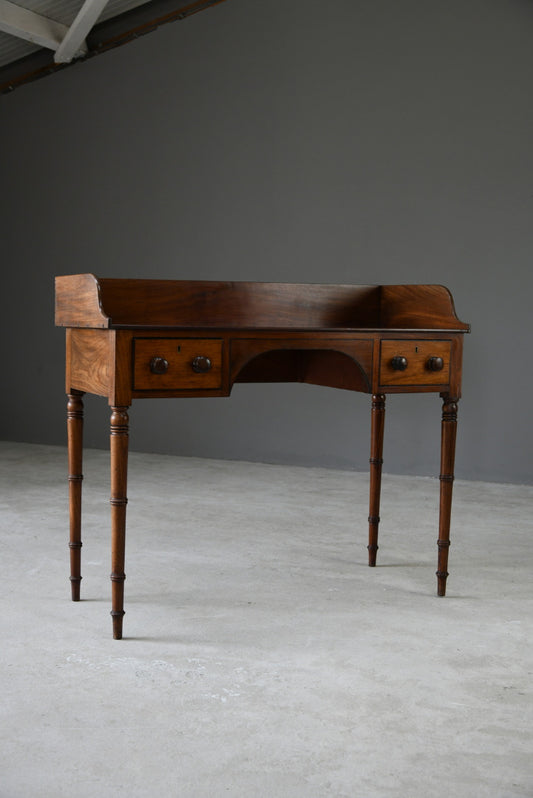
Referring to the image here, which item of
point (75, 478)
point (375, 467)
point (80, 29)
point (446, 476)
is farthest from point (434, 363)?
point (80, 29)

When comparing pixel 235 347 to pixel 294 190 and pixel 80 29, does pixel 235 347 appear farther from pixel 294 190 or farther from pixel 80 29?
pixel 80 29

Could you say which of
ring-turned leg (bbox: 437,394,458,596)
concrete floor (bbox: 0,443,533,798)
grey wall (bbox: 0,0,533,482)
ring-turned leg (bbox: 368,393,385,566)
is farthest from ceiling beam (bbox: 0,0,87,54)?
ring-turned leg (bbox: 437,394,458,596)

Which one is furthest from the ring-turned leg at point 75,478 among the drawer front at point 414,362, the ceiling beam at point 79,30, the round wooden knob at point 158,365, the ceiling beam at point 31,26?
the ceiling beam at point 31,26

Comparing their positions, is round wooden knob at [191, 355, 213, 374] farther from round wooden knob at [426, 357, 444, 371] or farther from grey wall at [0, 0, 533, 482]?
grey wall at [0, 0, 533, 482]

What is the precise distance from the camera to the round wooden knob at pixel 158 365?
2357mm

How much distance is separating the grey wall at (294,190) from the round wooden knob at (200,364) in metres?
2.98

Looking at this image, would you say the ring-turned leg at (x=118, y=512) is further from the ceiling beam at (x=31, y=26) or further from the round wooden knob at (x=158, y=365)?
the ceiling beam at (x=31, y=26)

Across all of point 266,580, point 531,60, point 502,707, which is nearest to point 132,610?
point 266,580

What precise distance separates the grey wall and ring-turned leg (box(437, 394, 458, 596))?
2.32 meters

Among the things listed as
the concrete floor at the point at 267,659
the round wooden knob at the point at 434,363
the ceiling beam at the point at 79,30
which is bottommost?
the concrete floor at the point at 267,659

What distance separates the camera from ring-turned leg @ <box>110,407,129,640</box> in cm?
235

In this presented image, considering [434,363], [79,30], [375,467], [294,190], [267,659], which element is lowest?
[267,659]

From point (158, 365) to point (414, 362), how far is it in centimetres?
88

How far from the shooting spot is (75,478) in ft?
8.96
